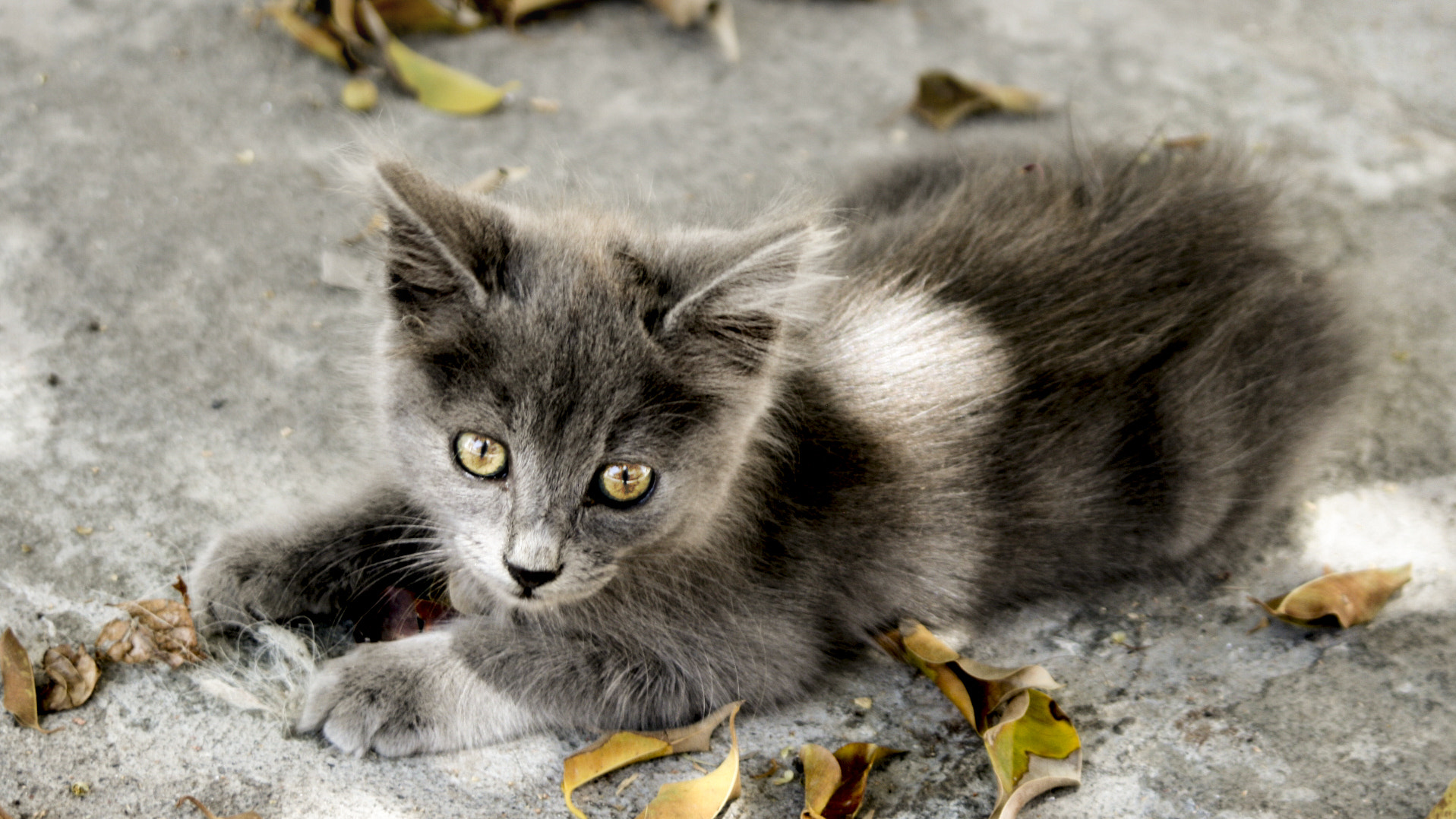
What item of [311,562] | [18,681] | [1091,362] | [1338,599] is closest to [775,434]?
[1091,362]

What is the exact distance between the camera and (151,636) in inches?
93.8

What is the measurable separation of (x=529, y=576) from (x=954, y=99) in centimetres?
269

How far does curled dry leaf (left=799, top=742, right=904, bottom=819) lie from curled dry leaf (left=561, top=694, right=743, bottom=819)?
0.15 meters

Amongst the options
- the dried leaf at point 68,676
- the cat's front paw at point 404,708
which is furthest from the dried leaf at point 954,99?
the dried leaf at point 68,676

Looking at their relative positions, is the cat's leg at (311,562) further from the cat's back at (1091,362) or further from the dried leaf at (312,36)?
the dried leaf at (312,36)

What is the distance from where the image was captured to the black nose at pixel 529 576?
2.12m

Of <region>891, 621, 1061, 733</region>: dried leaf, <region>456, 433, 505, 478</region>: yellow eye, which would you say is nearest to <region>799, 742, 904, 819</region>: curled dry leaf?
<region>891, 621, 1061, 733</region>: dried leaf

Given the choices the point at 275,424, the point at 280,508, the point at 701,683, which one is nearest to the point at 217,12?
the point at 275,424

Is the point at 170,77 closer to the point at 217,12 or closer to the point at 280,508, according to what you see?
the point at 217,12

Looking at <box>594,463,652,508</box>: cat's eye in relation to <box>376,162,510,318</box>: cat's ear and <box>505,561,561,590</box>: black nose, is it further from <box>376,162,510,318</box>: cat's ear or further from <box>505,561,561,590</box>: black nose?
<box>376,162,510,318</box>: cat's ear

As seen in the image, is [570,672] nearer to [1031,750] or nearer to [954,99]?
[1031,750]

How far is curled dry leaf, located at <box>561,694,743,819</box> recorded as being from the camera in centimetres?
226

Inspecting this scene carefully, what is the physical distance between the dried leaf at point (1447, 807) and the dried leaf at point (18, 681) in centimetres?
244

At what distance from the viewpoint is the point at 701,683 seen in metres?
2.45
